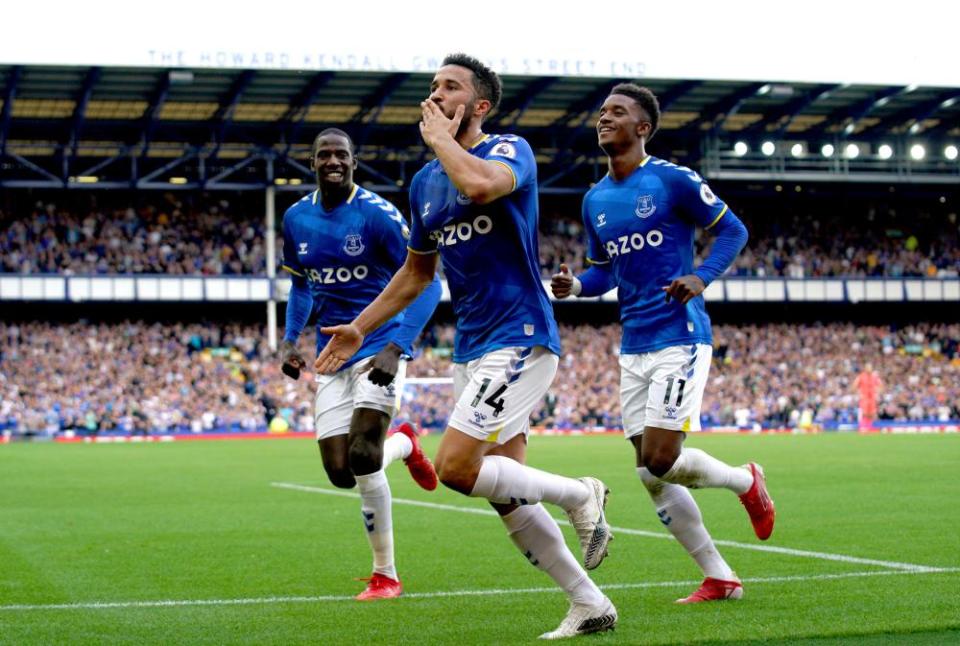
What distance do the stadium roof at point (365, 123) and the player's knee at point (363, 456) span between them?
3799 cm

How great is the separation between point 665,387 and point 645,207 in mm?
1058

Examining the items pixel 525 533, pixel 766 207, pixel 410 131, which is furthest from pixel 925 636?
pixel 766 207

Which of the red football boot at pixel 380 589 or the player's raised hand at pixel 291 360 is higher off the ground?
the player's raised hand at pixel 291 360

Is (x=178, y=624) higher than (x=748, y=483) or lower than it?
lower

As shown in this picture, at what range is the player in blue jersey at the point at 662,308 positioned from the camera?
745cm

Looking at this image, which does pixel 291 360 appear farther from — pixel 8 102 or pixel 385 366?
pixel 8 102

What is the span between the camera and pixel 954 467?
21.1 metres

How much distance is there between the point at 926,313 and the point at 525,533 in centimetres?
5724

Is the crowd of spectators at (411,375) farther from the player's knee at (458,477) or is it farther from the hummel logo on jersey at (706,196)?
the player's knee at (458,477)

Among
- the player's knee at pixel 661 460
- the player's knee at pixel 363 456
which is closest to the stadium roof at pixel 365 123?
Answer: the player's knee at pixel 363 456

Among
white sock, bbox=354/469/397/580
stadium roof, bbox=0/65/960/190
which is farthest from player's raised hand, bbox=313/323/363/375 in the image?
stadium roof, bbox=0/65/960/190

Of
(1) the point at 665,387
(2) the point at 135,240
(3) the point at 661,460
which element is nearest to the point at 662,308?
(1) the point at 665,387

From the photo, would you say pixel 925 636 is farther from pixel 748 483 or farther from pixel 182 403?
pixel 182 403

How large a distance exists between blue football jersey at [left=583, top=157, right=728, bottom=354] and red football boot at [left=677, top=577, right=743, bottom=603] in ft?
4.41
